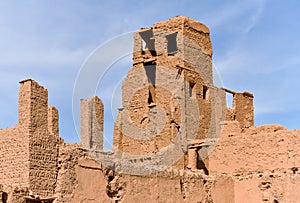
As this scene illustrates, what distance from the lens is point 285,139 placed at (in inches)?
889

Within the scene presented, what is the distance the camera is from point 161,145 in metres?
25.5

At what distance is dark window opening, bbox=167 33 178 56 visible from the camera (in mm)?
27323

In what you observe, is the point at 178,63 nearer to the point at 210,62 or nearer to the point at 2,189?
the point at 210,62

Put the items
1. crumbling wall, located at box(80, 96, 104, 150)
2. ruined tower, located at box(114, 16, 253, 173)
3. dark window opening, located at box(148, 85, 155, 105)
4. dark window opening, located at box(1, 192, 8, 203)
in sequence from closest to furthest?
dark window opening, located at box(1, 192, 8, 203)
crumbling wall, located at box(80, 96, 104, 150)
ruined tower, located at box(114, 16, 253, 173)
dark window opening, located at box(148, 85, 155, 105)

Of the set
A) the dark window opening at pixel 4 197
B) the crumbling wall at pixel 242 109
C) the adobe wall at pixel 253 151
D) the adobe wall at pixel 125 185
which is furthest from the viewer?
the crumbling wall at pixel 242 109

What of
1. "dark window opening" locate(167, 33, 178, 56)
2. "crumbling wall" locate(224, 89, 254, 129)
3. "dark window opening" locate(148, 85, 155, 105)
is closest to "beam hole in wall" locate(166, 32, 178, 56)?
"dark window opening" locate(167, 33, 178, 56)

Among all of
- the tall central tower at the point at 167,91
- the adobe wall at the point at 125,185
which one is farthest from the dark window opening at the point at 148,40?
the adobe wall at the point at 125,185

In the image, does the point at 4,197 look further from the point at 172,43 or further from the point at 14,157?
the point at 172,43

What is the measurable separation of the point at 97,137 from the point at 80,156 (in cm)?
533

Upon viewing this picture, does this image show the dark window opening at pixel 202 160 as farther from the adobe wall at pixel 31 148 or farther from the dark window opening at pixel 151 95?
the adobe wall at pixel 31 148

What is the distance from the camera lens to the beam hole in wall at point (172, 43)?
Result: 89.6 feet

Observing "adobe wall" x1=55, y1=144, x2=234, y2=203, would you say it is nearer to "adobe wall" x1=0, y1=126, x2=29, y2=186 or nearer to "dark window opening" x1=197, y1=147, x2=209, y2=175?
"adobe wall" x1=0, y1=126, x2=29, y2=186

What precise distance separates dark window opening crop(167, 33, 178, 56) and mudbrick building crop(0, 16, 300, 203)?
0.13 feet

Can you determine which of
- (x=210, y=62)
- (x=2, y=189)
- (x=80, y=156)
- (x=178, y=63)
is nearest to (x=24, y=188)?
(x=2, y=189)
